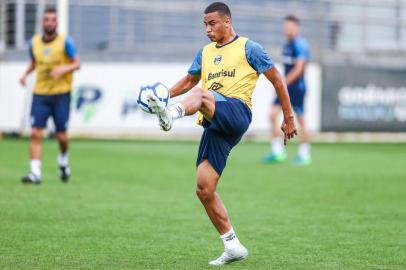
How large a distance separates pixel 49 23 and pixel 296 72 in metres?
5.36

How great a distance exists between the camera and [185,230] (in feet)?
29.4

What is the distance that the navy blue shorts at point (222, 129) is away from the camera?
700 cm

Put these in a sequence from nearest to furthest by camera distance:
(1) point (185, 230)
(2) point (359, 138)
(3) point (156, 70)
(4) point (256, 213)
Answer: (1) point (185, 230)
(4) point (256, 213)
(3) point (156, 70)
(2) point (359, 138)

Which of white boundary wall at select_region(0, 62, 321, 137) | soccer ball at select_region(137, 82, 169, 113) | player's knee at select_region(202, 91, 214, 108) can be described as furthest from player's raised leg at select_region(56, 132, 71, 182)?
white boundary wall at select_region(0, 62, 321, 137)

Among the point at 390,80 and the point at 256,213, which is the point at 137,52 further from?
the point at 256,213

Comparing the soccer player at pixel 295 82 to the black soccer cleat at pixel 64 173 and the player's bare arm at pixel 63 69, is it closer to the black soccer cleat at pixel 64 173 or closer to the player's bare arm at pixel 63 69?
the player's bare arm at pixel 63 69

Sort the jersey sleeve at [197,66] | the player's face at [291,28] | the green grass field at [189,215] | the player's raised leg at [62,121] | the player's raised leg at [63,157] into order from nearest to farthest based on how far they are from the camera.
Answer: the green grass field at [189,215] < the jersey sleeve at [197,66] < the player's raised leg at [62,121] < the player's raised leg at [63,157] < the player's face at [291,28]

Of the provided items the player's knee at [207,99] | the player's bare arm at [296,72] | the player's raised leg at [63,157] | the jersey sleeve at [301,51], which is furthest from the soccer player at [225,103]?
the jersey sleeve at [301,51]

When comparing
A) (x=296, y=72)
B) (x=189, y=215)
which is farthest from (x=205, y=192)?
(x=296, y=72)

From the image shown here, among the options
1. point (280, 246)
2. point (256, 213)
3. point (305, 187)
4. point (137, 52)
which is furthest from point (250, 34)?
point (280, 246)

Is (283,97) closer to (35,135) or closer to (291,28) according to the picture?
(35,135)

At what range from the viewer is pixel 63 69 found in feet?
41.4

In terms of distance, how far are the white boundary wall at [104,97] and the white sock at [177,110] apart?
16.0 meters

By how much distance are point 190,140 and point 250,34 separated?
11.9 ft
